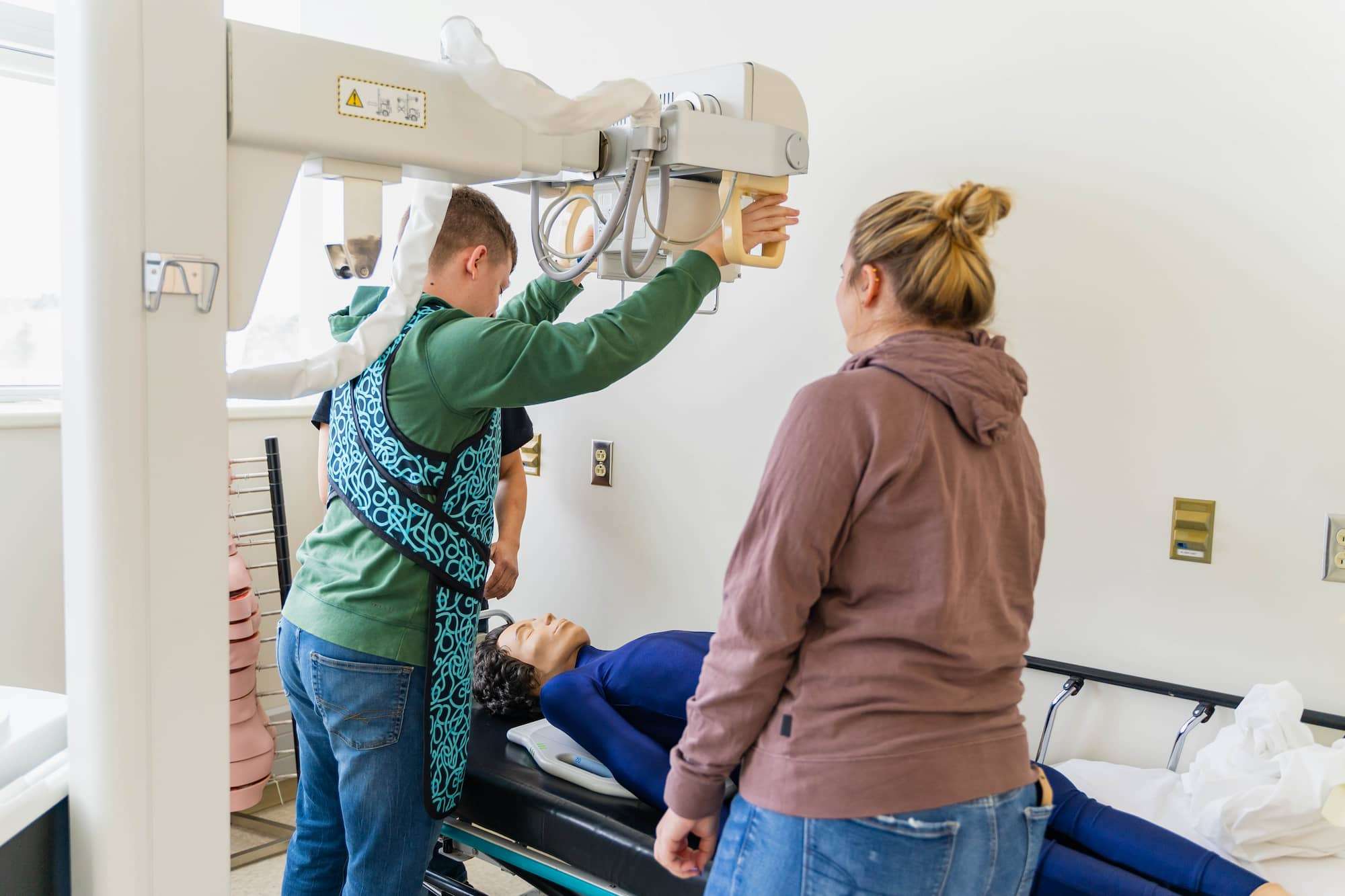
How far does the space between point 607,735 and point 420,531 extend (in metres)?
0.58

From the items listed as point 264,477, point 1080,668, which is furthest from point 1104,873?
point 264,477

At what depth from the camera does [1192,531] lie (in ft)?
6.42

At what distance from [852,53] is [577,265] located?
4.08ft

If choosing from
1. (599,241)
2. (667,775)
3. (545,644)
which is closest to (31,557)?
(545,644)

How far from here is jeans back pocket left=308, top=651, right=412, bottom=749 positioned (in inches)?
63.9

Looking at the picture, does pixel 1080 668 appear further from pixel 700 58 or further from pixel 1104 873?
pixel 700 58

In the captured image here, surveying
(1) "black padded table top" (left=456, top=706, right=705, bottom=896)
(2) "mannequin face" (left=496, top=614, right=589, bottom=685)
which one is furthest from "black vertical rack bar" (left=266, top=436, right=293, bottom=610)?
(1) "black padded table top" (left=456, top=706, right=705, bottom=896)

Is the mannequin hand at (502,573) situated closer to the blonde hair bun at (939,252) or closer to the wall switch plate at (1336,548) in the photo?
the blonde hair bun at (939,252)

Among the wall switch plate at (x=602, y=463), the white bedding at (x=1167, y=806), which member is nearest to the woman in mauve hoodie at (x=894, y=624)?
the white bedding at (x=1167, y=806)

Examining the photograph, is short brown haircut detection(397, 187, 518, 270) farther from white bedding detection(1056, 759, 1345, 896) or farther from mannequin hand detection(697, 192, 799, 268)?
white bedding detection(1056, 759, 1345, 896)

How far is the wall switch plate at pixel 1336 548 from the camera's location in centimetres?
182

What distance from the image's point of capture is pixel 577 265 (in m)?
1.41

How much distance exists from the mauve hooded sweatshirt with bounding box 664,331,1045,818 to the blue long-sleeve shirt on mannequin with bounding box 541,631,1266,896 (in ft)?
1.42

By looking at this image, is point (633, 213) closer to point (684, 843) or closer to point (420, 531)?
point (420, 531)
